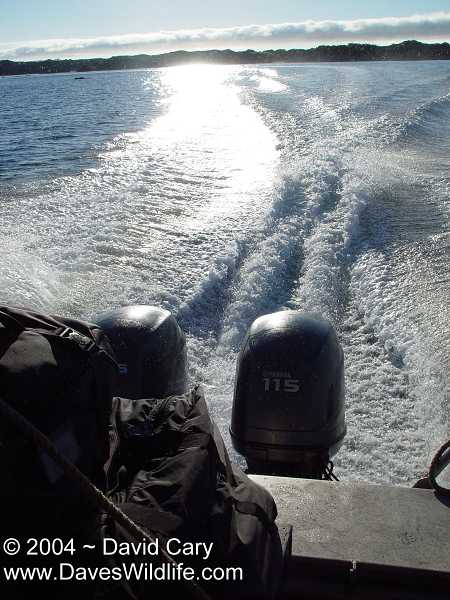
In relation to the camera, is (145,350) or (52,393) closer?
(52,393)

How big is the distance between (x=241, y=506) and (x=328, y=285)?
3.54 m

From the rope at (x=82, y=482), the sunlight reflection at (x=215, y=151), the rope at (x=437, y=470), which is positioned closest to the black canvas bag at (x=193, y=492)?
the rope at (x=82, y=482)

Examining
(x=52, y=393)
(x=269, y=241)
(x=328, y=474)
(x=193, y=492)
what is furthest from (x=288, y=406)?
(x=269, y=241)

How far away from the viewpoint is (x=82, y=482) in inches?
44.0

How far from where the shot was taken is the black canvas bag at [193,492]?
1308mm

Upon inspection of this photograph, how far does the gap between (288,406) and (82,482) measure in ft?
4.53

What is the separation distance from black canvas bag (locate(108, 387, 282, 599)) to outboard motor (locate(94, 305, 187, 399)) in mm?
866

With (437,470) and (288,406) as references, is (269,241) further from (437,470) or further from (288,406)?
(437,470)

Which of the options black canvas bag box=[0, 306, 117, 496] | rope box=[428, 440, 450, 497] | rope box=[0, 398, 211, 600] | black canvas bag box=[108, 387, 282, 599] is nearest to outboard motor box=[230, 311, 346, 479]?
rope box=[428, 440, 450, 497]

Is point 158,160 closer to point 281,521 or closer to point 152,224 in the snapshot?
point 152,224

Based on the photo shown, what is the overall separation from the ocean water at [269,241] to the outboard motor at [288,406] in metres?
0.66

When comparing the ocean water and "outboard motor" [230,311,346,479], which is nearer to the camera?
"outboard motor" [230,311,346,479]

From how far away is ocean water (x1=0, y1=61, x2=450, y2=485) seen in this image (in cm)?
363

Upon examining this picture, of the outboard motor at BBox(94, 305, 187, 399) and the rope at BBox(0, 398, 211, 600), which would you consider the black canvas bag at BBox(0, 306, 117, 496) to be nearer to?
the rope at BBox(0, 398, 211, 600)
